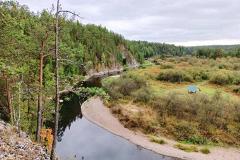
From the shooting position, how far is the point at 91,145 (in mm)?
40000

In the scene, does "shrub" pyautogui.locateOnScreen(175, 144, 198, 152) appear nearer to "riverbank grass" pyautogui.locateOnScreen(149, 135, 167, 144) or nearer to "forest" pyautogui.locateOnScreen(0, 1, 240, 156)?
"riverbank grass" pyautogui.locateOnScreen(149, 135, 167, 144)

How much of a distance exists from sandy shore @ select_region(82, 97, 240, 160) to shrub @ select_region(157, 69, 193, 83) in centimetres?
2643

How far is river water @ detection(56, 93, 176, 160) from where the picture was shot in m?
36.2

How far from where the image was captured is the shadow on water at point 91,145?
36131 mm

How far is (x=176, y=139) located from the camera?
4116cm

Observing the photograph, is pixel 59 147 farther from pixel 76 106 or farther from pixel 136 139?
pixel 76 106

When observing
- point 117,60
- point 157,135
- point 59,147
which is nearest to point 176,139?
point 157,135

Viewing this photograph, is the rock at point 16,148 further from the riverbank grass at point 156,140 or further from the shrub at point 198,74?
the shrub at point 198,74

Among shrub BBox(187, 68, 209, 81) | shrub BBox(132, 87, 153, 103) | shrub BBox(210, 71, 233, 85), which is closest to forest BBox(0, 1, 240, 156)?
shrub BBox(132, 87, 153, 103)

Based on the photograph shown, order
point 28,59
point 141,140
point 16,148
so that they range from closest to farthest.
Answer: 1. point 16,148
2. point 28,59
3. point 141,140

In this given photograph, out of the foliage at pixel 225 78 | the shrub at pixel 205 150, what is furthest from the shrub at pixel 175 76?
the shrub at pixel 205 150

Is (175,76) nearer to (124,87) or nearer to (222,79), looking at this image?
(222,79)

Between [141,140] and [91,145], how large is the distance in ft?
19.4

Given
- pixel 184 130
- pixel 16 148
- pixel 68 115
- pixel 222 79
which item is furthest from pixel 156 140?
pixel 222 79
